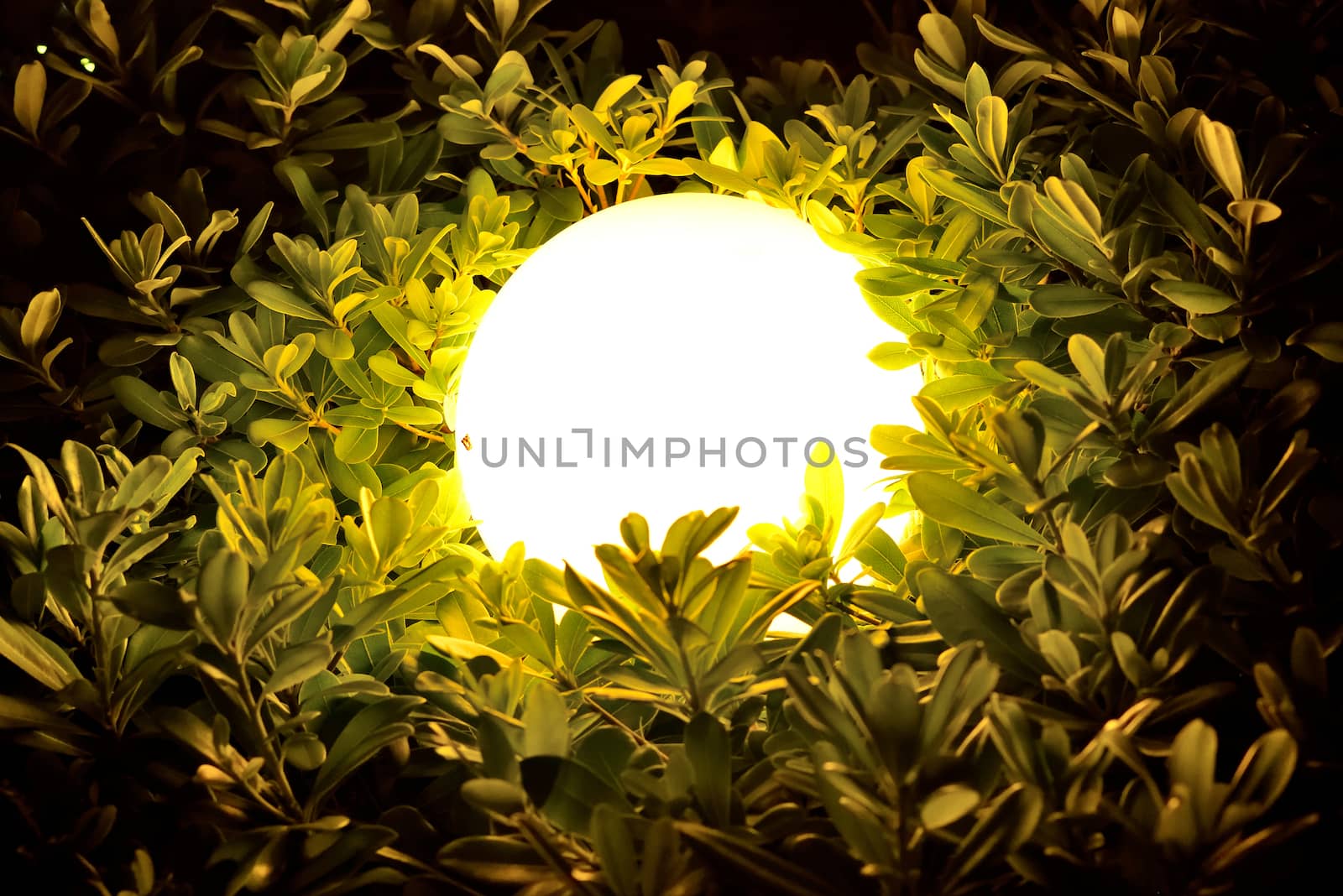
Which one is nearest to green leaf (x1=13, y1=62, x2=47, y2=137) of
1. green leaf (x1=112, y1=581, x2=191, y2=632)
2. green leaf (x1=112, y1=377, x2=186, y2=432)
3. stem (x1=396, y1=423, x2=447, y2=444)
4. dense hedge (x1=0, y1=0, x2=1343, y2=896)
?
dense hedge (x1=0, y1=0, x2=1343, y2=896)

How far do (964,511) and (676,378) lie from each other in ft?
0.71

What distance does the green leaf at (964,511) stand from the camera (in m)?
0.68

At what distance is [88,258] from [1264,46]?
1.06 meters

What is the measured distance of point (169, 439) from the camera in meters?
0.87

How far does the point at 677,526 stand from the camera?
1.89 ft

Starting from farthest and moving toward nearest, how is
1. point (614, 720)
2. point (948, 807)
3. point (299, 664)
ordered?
point (614, 720)
point (299, 664)
point (948, 807)

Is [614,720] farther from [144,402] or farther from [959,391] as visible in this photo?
[144,402]

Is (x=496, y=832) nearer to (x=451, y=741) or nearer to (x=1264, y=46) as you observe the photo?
(x=451, y=741)

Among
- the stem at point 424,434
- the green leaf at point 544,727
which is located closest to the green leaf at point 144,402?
the stem at point 424,434

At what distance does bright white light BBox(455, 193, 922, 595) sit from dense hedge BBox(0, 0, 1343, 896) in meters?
0.03

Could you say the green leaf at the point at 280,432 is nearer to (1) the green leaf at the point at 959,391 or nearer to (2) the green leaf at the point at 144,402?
(2) the green leaf at the point at 144,402

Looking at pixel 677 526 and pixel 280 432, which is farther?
pixel 280 432

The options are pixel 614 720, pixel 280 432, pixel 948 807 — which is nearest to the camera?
pixel 948 807

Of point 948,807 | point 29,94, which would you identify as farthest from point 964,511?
point 29,94
